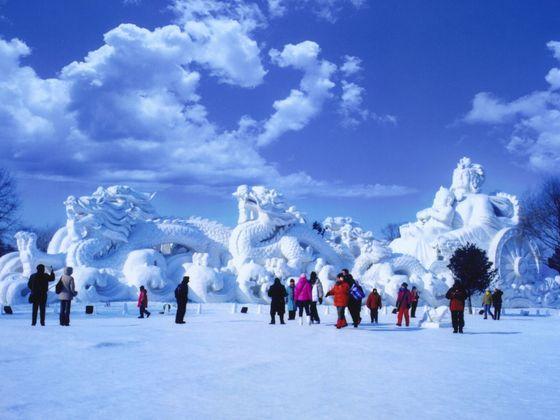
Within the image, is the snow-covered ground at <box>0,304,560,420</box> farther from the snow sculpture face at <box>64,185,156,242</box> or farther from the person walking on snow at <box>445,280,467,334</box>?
the snow sculpture face at <box>64,185,156,242</box>

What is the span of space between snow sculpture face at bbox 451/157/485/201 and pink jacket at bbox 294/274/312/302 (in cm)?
1378

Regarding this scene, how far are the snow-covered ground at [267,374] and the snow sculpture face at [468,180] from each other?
1425cm

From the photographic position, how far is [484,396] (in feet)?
14.1

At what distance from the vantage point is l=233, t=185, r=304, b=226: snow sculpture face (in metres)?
17.3

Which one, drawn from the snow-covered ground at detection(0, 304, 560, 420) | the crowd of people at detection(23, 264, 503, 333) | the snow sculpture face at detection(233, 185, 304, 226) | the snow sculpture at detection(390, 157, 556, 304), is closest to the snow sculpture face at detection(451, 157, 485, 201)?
the snow sculpture at detection(390, 157, 556, 304)

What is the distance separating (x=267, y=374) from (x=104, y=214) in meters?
12.0

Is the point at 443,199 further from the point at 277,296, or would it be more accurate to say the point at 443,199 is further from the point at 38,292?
the point at 38,292

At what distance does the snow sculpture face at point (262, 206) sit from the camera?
56.6ft

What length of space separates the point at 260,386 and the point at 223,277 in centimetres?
1118

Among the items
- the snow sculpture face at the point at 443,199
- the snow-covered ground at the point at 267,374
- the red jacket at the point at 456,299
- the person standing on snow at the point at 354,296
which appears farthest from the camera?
the snow sculpture face at the point at 443,199

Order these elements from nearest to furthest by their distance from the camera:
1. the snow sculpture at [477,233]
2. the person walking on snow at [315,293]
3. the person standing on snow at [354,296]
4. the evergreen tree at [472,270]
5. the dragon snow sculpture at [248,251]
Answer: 1. the person standing on snow at [354,296]
2. the person walking on snow at [315,293]
3. the dragon snow sculpture at [248,251]
4. the evergreen tree at [472,270]
5. the snow sculpture at [477,233]

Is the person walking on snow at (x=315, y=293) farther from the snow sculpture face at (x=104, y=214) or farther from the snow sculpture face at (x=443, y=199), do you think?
the snow sculpture face at (x=443, y=199)

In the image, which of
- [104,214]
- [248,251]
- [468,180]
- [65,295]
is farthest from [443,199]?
[65,295]

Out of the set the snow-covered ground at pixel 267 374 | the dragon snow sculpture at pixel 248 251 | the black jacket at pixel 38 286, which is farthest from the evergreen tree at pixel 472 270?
the black jacket at pixel 38 286
